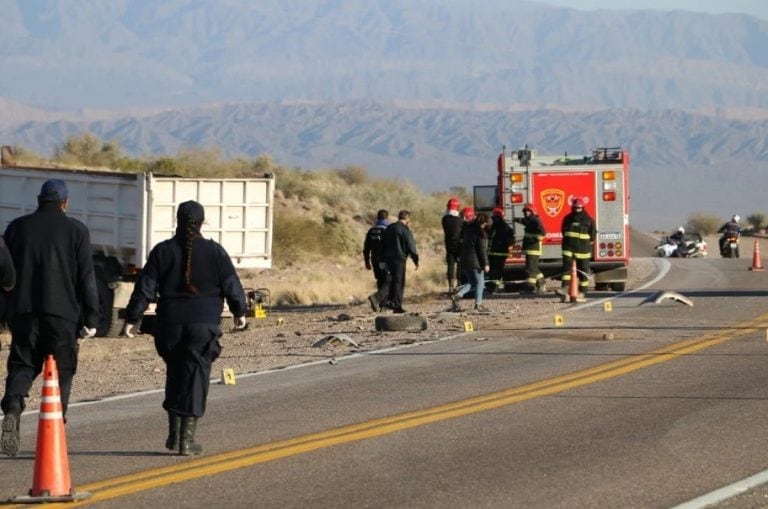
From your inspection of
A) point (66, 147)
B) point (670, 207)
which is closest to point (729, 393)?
point (66, 147)

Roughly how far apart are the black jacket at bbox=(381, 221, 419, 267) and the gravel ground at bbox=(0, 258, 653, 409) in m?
1.00

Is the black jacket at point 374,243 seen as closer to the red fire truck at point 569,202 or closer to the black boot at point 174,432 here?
the red fire truck at point 569,202

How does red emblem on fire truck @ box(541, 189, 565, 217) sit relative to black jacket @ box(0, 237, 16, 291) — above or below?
above

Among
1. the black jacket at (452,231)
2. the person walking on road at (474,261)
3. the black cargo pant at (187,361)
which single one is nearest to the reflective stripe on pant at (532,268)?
the black jacket at (452,231)

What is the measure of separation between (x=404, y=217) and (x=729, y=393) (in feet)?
35.3

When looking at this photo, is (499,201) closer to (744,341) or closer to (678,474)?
(744,341)

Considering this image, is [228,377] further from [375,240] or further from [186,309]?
[375,240]

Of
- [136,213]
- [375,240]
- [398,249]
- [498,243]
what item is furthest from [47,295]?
[498,243]

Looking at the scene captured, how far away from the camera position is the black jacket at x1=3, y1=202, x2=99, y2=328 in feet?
35.6

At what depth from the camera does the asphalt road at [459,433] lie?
966cm

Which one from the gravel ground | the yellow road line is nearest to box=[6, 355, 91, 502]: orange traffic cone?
the yellow road line

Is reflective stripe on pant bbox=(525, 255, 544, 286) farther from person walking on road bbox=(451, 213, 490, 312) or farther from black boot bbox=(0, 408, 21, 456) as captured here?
black boot bbox=(0, 408, 21, 456)

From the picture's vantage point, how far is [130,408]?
13609 mm

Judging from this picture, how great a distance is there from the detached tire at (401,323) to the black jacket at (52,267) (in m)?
9.95
